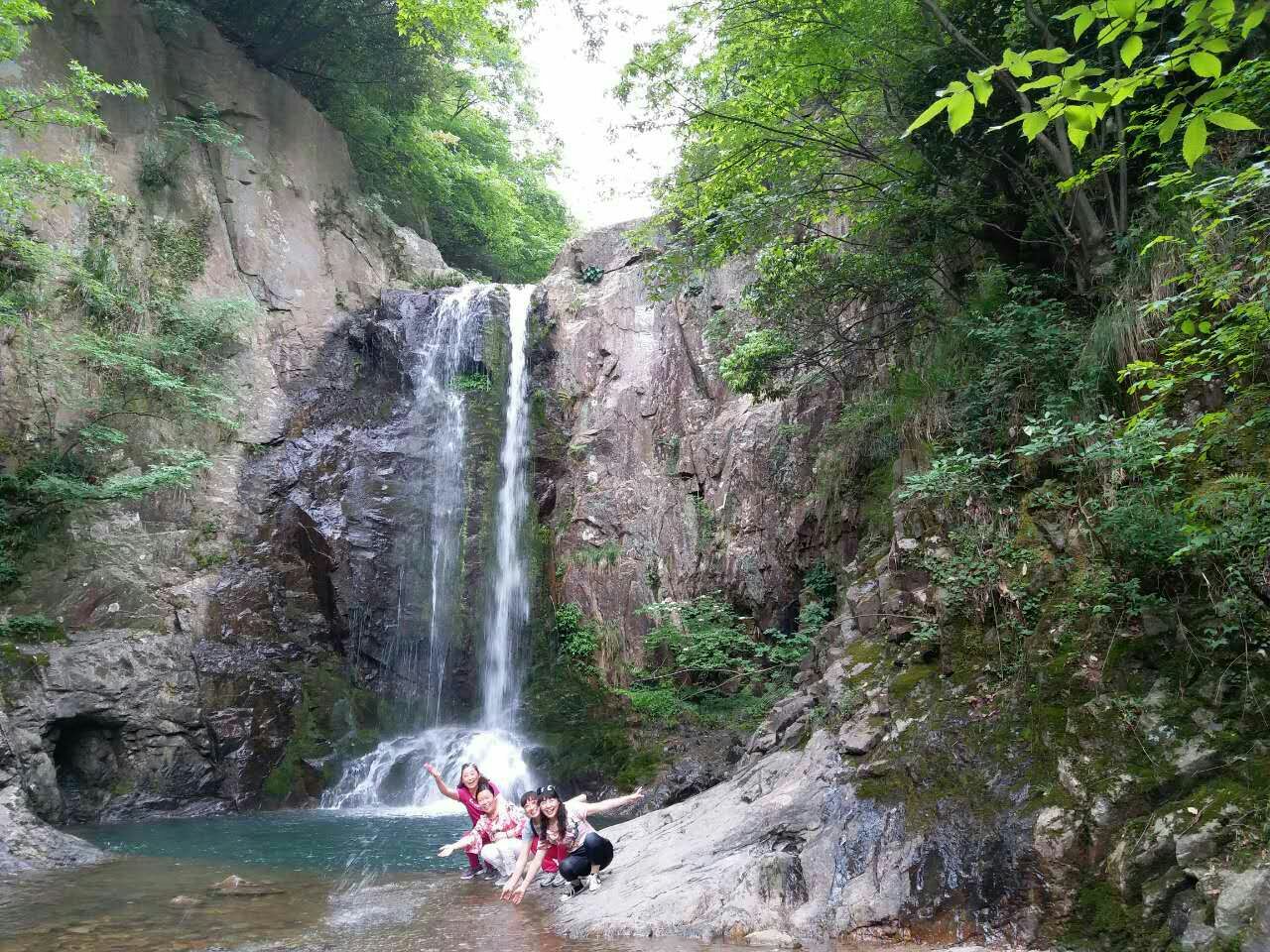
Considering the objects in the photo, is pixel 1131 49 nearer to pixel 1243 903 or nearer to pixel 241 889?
pixel 1243 903

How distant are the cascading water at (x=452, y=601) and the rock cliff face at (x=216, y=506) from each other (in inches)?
41.3

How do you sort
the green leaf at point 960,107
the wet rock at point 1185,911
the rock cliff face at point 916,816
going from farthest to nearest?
the rock cliff face at point 916,816 < the wet rock at point 1185,911 < the green leaf at point 960,107

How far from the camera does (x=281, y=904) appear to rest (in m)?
5.84

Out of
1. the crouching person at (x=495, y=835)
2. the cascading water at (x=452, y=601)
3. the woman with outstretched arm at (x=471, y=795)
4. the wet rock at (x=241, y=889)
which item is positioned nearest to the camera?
the wet rock at (x=241, y=889)

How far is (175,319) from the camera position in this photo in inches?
555

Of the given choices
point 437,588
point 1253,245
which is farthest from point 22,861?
point 1253,245

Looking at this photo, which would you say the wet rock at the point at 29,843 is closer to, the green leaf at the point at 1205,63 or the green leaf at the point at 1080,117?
the green leaf at the point at 1080,117

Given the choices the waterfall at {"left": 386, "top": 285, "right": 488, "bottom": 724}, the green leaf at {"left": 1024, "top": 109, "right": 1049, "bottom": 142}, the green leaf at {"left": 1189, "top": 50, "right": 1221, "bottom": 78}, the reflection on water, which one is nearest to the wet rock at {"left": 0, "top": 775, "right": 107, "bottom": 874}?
the reflection on water

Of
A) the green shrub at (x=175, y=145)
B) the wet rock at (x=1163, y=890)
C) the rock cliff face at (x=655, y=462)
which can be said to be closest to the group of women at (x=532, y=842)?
the wet rock at (x=1163, y=890)

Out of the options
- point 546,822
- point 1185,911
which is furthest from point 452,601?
point 1185,911

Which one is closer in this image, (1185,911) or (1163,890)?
(1185,911)

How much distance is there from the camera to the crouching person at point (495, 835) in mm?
6566

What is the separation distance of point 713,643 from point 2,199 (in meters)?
10.7

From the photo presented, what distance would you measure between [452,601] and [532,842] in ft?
27.6
